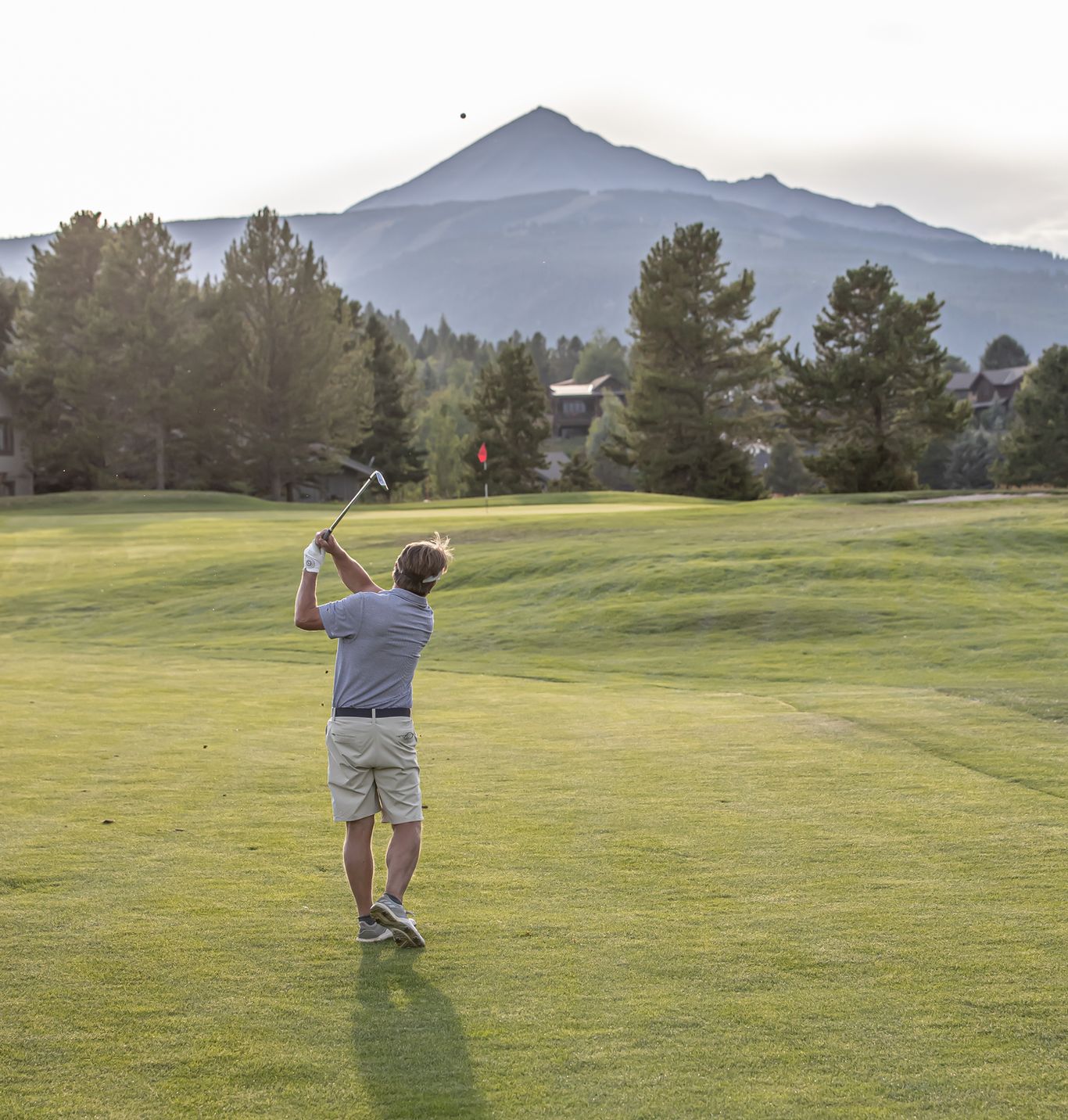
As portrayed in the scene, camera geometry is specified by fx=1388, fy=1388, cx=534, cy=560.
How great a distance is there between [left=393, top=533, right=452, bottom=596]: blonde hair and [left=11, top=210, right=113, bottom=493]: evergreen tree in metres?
71.6

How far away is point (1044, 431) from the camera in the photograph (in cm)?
8862

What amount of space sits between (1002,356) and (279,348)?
427ft

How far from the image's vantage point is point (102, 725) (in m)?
14.2

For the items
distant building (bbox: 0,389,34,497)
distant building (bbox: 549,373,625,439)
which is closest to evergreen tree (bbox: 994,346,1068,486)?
distant building (bbox: 0,389,34,497)

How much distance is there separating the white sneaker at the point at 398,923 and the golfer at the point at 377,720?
0.06 m

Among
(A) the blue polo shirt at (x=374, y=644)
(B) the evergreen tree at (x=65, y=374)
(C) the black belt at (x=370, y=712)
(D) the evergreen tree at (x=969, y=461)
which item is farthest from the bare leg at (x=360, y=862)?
(D) the evergreen tree at (x=969, y=461)

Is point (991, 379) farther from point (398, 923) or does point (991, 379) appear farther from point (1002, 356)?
point (398, 923)

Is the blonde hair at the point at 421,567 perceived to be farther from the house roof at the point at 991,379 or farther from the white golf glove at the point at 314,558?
the house roof at the point at 991,379

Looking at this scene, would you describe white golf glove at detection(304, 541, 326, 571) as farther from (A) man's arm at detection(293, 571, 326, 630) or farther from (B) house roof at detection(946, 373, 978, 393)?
(B) house roof at detection(946, 373, 978, 393)

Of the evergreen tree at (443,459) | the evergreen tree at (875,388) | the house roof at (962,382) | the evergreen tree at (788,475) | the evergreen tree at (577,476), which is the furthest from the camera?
the house roof at (962,382)

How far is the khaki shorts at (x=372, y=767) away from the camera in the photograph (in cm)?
728

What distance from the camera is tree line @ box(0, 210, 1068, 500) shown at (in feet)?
246

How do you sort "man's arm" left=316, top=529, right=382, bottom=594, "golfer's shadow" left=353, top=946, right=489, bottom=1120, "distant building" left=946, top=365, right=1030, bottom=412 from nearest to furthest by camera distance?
"golfer's shadow" left=353, top=946, right=489, bottom=1120
"man's arm" left=316, top=529, right=382, bottom=594
"distant building" left=946, top=365, right=1030, bottom=412

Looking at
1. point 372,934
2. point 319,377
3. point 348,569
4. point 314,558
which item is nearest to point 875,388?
point 319,377
